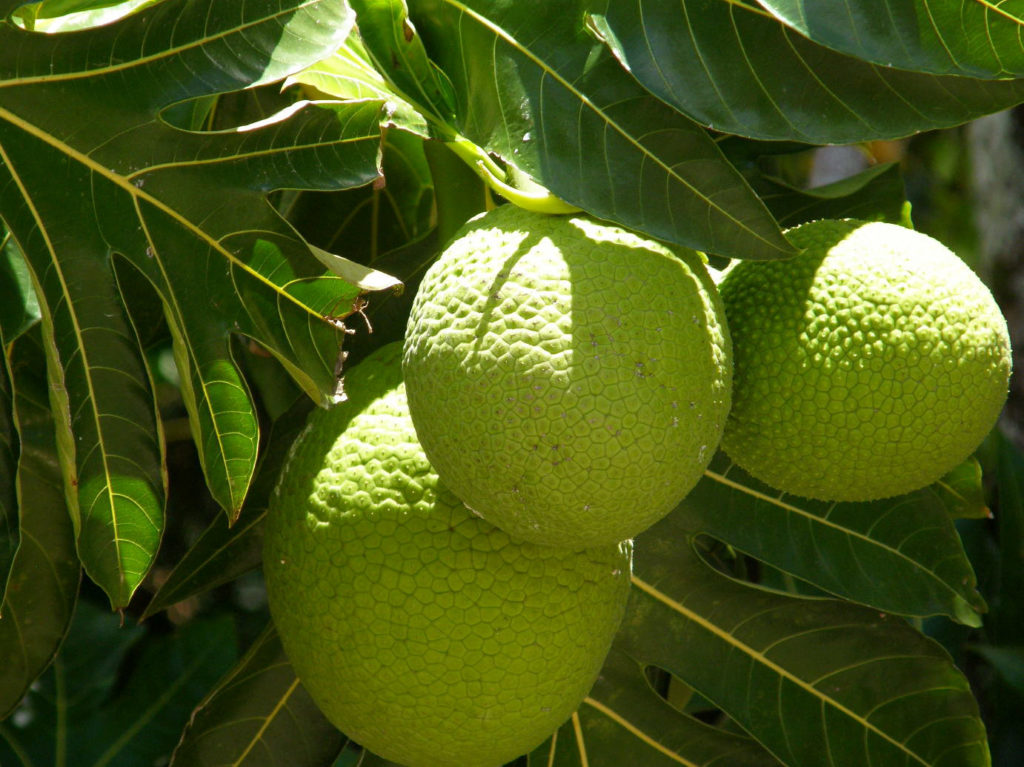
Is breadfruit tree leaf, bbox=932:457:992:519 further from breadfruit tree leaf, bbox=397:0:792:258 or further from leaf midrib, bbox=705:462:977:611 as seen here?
breadfruit tree leaf, bbox=397:0:792:258

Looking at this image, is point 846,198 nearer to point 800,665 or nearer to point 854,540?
point 854,540

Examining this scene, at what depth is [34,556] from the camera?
107 cm

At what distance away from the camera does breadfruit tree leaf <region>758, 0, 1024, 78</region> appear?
2.49ft

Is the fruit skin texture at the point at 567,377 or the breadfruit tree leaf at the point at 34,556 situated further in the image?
the breadfruit tree leaf at the point at 34,556

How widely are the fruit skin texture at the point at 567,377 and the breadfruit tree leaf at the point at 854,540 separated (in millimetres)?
393

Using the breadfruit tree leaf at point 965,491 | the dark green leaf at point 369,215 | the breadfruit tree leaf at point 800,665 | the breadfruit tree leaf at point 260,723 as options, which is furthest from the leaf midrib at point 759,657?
the dark green leaf at point 369,215

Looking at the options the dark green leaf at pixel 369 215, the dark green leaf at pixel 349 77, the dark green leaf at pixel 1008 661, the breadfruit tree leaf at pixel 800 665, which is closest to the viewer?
the dark green leaf at pixel 349 77

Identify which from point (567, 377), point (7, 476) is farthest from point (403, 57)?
point (7, 476)

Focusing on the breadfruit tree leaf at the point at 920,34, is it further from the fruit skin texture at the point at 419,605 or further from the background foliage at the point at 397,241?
the fruit skin texture at the point at 419,605

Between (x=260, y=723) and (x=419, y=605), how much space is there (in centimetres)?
35

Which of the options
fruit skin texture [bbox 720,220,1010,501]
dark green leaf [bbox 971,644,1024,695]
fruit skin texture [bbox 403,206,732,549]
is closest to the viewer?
fruit skin texture [bbox 403,206,732,549]

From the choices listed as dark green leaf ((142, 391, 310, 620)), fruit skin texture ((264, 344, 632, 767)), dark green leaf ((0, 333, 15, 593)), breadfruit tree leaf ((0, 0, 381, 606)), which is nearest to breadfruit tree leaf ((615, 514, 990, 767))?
fruit skin texture ((264, 344, 632, 767))

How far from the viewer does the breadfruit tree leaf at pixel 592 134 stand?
2.55 feet

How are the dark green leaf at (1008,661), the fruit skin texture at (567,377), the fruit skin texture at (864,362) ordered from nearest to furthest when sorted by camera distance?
1. the fruit skin texture at (567,377)
2. the fruit skin texture at (864,362)
3. the dark green leaf at (1008,661)
